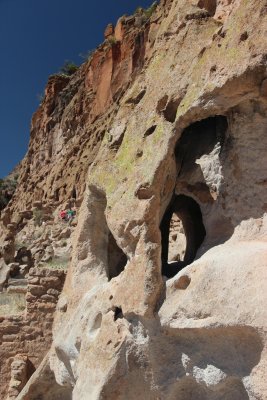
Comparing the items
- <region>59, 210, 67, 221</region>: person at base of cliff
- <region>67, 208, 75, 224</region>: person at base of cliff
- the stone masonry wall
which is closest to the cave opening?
the stone masonry wall

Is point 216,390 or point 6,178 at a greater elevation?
point 6,178

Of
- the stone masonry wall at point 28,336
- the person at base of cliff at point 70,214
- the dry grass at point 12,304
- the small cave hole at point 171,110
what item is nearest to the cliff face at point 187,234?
the small cave hole at point 171,110

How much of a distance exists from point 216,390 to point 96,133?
76.4ft

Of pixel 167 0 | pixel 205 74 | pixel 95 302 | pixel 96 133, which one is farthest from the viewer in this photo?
pixel 96 133

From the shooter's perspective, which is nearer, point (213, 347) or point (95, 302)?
point (213, 347)

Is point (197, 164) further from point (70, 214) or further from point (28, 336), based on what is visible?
point (70, 214)

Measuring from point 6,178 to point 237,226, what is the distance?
45336 mm

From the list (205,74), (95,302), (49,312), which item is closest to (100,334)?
(95,302)

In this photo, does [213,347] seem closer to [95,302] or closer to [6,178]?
[95,302]

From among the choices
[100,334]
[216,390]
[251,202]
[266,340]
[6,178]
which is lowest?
[216,390]

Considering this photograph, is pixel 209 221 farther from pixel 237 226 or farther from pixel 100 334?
pixel 100 334

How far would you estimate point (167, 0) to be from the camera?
17125mm

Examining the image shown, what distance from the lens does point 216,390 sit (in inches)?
166

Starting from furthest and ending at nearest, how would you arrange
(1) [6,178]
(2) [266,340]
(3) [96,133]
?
1. (1) [6,178]
2. (3) [96,133]
3. (2) [266,340]
